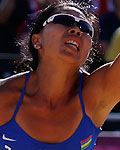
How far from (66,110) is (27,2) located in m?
2.24

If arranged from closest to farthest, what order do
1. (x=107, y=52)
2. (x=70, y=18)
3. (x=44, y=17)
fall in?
(x=70, y=18) < (x=44, y=17) < (x=107, y=52)

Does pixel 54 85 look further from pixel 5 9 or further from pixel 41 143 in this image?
Answer: pixel 5 9

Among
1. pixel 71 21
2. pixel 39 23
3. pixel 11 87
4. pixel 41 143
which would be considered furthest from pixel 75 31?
pixel 41 143

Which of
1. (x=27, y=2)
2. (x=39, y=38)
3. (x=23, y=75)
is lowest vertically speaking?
(x=27, y=2)

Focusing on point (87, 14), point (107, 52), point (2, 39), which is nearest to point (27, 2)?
point (2, 39)

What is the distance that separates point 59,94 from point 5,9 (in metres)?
2.12

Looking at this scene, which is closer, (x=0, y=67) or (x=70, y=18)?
(x=70, y=18)

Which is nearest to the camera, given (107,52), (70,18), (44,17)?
(70,18)

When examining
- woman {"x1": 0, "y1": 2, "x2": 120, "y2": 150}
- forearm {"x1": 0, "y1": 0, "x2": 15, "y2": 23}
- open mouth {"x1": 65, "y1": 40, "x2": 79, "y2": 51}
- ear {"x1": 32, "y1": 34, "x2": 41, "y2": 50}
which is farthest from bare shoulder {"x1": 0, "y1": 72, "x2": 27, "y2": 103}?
forearm {"x1": 0, "y1": 0, "x2": 15, "y2": 23}

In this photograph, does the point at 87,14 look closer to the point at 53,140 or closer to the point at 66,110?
the point at 66,110

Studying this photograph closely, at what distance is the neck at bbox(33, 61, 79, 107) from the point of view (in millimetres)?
2150

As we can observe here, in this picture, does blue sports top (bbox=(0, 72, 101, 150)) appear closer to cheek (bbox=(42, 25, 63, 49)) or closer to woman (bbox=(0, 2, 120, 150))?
woman (bbox=(0, 2, 120, 150))

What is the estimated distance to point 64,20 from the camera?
80.8 inches

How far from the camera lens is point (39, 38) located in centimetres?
220
